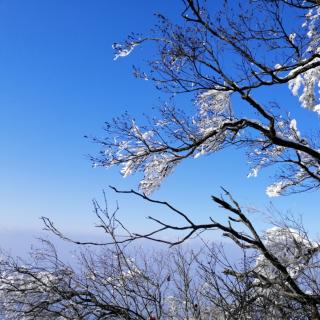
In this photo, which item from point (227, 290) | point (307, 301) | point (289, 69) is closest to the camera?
point (307, 301)

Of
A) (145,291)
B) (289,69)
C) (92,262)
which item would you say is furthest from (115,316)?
(289,69)

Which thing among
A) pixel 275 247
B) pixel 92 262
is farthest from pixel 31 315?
pixel 275 247

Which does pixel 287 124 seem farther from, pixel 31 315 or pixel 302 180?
pixel 31 315

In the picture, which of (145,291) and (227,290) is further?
(145,291)

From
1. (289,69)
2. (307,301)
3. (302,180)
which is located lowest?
(307,301)

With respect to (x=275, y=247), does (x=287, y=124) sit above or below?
above

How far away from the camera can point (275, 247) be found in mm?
6875

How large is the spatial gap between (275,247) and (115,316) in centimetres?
307

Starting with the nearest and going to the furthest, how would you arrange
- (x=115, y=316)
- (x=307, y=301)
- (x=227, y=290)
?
1. (x=307, y=301)
2. (x=227, y=290)
3. (x=115, y=316)

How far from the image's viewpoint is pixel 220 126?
27.6ft

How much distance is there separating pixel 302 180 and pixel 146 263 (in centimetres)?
449

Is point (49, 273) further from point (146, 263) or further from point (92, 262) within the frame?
point (146, 263)

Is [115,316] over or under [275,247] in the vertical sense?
under

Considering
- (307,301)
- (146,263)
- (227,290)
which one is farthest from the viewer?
(146,263)
